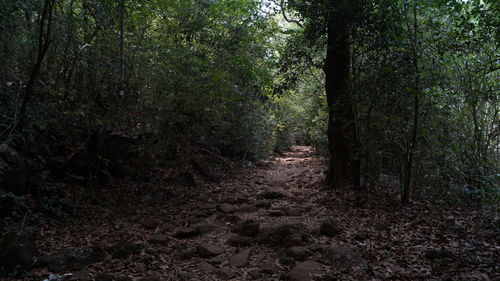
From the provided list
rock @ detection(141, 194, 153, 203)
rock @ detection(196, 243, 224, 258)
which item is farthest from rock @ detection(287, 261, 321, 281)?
rock @ detection(141, 194, 153, 203)

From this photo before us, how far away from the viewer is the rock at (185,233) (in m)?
5.55

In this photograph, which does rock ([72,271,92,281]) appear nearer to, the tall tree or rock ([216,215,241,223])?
rock ([216,215,241,223])

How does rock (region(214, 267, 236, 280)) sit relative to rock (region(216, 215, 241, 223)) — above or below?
below

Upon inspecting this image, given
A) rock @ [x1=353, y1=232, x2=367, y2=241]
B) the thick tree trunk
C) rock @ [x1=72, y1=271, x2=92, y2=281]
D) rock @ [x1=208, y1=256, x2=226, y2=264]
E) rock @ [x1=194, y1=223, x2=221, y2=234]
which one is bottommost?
rock @ [x1=72, y1=271, x2=92, y2=281]

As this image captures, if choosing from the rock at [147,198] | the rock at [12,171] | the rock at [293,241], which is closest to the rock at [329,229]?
the rock at [293,241]

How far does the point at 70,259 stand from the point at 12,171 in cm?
212

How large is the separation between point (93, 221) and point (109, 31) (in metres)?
3.80

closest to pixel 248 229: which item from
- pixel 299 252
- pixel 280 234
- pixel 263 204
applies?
pixel 280 234

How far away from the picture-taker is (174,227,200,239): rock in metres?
5.55

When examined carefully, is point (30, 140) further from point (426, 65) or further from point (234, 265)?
point (426, 65)

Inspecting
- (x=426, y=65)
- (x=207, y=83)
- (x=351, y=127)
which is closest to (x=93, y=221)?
(x=207, y=83)

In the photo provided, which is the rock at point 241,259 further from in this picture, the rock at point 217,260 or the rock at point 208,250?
the rock at point 208,250

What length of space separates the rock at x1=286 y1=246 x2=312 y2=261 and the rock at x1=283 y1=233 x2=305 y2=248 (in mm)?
179

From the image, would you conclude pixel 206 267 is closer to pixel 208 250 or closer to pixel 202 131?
pixel 208 250
